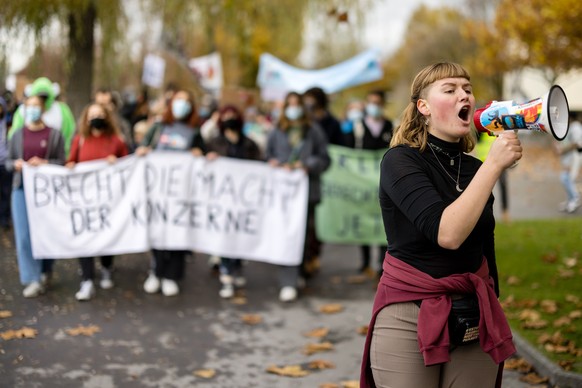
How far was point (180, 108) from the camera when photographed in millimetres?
8773

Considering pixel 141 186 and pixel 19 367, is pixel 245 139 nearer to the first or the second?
pixel 141 186

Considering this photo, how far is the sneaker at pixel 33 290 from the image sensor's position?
787 cm

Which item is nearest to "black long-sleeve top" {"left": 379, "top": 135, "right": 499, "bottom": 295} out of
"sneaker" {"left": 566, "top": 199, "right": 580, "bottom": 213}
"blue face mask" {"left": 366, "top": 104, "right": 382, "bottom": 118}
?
"blue face mask" {"left": 366, "top": 104, "right": 382, "bottom": 118}

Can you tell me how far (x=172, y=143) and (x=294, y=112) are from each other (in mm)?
1421

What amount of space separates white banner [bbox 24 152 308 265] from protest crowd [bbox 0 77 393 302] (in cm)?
8

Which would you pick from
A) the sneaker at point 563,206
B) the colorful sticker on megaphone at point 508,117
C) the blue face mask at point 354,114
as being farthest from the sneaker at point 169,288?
the sneaker at point 563,206

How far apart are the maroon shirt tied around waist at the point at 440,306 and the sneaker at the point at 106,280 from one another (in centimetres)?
587

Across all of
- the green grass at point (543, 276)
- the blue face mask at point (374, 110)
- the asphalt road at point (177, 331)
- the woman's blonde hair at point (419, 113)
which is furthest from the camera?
the blue face mask at point (374, 110)

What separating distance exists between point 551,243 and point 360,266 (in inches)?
119

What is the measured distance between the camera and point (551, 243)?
38.4 ft

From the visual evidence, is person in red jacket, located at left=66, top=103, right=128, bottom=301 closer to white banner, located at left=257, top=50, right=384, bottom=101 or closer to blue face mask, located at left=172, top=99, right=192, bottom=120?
blue face mask, located at left=172, top=99, right=192, bottom=120

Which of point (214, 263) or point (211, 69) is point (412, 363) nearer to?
point (214, 263)

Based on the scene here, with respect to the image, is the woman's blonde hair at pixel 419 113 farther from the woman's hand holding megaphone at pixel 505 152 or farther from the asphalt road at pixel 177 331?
the asphalt road at pixel 177 331

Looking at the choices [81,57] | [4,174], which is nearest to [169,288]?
[4,174]
